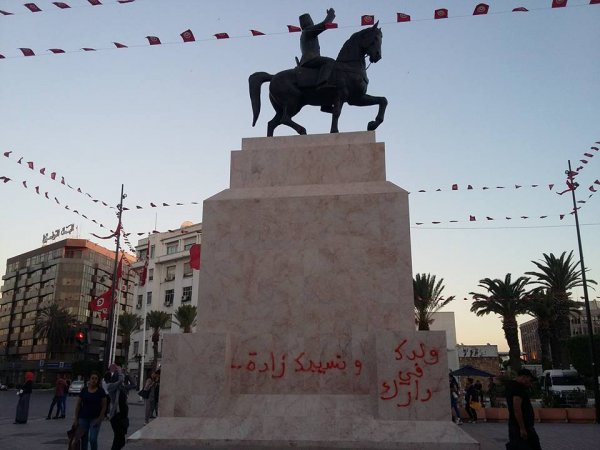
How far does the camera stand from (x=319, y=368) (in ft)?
28.9

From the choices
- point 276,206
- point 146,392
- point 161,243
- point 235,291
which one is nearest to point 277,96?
point 276,206

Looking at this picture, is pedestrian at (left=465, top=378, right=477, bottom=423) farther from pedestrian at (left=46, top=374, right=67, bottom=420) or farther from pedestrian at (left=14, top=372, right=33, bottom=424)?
pedestrian at (left=14, top=372, right=33, bottom=424)

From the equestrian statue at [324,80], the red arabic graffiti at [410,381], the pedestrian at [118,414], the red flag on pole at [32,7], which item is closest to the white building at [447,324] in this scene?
the equestrian statue at [324,80]

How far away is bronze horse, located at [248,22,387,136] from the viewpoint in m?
11.3

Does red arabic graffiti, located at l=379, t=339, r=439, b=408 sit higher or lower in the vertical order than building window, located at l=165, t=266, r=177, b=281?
lower

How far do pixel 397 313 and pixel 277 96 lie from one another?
583 cm

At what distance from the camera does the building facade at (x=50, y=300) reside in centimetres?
8588

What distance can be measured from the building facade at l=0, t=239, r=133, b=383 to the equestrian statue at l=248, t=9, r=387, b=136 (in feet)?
261

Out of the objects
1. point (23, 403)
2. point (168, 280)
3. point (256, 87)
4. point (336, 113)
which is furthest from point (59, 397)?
point (168, 280)

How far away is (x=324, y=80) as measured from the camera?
1126cm

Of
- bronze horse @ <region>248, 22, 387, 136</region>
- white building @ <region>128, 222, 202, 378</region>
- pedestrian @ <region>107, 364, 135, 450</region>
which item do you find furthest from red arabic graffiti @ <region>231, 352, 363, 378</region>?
white building @ <region>128, 222, 202, 378</region>

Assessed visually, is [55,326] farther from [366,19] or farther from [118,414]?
[366,19]

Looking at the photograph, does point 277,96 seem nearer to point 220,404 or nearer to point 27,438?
point 220,404

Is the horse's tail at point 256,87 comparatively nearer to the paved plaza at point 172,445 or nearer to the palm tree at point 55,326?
the paved plaza at point 172,445
